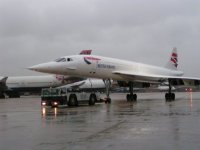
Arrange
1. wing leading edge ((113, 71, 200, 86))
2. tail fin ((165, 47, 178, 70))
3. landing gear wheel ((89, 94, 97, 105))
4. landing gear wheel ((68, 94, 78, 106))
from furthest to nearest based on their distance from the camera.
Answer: tail fin ((165, 47, 178, 70)), wing leading edge ((113, 71, 200, 86)), landing gear wheel ((89, 94, 97, 105)), landing gear wheel ((68, 94, 78, 106))

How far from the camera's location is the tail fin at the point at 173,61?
4419 cm

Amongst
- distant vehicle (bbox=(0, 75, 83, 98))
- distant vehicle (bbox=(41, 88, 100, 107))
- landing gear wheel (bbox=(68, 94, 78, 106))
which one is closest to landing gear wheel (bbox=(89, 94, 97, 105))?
distant vehicle (bbox=(41, 88, 100, 107))

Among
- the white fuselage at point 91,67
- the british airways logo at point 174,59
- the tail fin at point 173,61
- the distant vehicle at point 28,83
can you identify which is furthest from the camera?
the distant vehicle at point 28,83

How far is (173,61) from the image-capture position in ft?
146

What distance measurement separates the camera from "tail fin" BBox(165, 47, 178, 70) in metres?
44.2

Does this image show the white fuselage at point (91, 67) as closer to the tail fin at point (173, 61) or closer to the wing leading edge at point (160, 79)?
the wing leading edge at point (160, 79)

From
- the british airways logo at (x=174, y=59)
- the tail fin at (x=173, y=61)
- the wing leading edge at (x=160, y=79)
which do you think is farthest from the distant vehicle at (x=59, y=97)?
the british airways logo at (x=174, y=59)

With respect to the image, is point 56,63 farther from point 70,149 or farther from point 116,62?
point 70,149

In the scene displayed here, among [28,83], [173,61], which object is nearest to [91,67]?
[173,61]

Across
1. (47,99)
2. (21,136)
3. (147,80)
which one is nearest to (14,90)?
(147,80)

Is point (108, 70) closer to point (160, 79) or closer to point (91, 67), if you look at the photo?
point (91, 67)

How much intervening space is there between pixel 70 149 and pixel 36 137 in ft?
7.60

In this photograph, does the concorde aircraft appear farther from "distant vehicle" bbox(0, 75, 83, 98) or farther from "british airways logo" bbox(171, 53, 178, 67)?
"distant vehicle" bbox(0, 75, 83, 98)

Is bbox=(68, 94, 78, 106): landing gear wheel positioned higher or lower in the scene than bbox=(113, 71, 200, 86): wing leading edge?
lower
